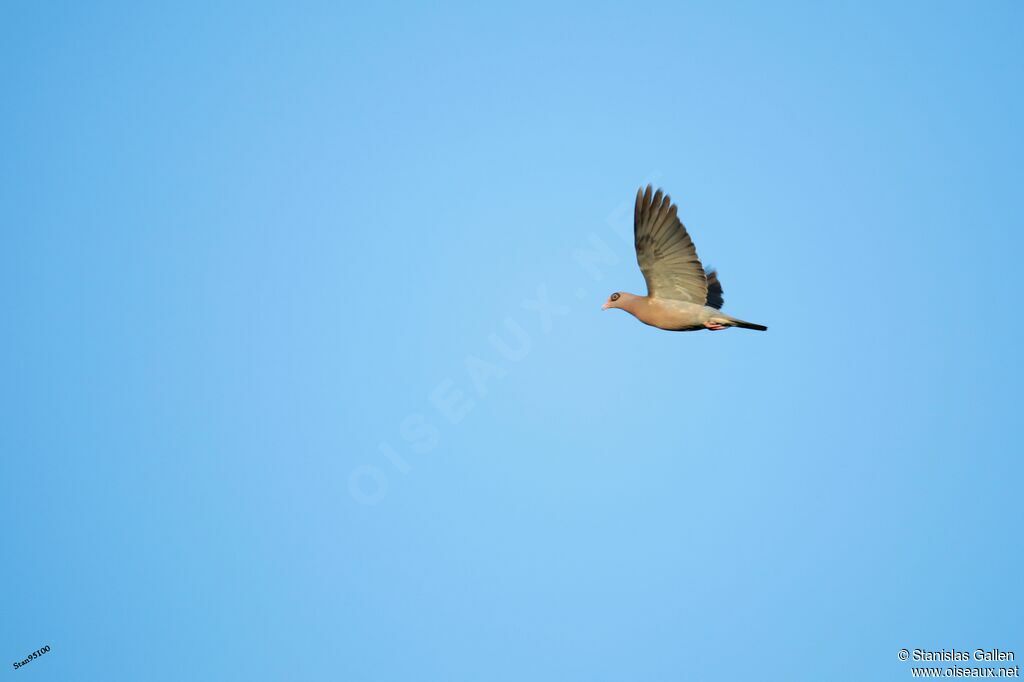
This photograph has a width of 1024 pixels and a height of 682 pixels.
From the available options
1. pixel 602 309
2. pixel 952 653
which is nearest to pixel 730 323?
pixel 602 309

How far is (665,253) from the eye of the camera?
2764 cm

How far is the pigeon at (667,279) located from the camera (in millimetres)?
27000

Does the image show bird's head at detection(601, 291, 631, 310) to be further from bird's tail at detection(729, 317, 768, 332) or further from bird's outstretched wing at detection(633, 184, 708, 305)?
bird's tail at detection(729, 317, 768, 332)

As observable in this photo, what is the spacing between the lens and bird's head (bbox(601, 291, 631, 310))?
2931 cm

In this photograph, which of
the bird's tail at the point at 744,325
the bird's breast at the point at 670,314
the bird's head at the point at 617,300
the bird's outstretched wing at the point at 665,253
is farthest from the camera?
the bird's head at the point at 617,300

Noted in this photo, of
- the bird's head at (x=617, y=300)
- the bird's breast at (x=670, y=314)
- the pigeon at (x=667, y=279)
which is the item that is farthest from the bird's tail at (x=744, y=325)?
the bird's head at (x=617, y=300)

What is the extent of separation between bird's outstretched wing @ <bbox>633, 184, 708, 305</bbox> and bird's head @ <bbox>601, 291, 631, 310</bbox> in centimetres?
76

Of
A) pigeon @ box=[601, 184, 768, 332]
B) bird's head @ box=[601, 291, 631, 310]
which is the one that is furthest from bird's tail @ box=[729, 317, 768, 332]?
bird's head @ box=[601, 291, 631, 310]

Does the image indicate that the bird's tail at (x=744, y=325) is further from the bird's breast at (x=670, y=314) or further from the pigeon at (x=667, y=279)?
the bird's breast at (x=670, y=314)

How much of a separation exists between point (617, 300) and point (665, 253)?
97.4 inches

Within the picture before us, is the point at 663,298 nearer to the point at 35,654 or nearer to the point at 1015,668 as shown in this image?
the point at 1015,668

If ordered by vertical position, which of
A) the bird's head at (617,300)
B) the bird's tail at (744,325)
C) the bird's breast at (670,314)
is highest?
the bird's head at (617,300)

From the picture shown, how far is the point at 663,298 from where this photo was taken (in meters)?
28.9

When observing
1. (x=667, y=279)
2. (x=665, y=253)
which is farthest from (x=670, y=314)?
(x=665, y=253)
